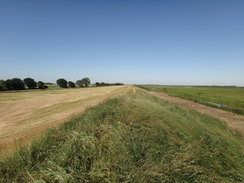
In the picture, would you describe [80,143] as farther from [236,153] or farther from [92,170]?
[236,153]

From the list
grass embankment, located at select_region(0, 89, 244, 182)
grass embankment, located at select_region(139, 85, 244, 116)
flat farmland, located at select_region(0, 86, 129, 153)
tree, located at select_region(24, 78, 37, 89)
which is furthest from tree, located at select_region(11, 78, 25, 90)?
grass embankment, located at select_region(139, 85, 244, 116)

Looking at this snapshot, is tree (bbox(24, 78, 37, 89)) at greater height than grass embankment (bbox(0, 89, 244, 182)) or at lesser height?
greater

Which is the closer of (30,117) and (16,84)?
(30,117)

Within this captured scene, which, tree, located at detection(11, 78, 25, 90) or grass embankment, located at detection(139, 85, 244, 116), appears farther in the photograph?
tree, located at detection(11, 78, 25, 90)

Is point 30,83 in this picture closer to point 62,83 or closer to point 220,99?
point 62,83

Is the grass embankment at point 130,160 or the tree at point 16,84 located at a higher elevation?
the tree at point 16,84

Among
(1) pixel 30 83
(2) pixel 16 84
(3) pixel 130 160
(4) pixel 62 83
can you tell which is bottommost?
(3) pixel 130 160

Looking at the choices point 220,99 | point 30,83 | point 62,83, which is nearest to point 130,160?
point 220,99

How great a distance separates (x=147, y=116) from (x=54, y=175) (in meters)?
3.06

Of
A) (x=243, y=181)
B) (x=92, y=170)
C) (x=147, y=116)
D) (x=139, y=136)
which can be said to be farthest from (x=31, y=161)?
(x=243, y=181)

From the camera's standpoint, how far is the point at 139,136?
2.80 m

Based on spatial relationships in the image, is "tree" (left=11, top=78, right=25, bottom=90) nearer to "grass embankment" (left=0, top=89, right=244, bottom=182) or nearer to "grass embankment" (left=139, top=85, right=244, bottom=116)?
"grass embankment" (left=0, top=89, right=244, bottom=182)

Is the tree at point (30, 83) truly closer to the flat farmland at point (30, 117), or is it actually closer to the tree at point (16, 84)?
the tree at point (16, 84)

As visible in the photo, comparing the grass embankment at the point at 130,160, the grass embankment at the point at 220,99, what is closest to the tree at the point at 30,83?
the grass embankment at the point at 130,160
